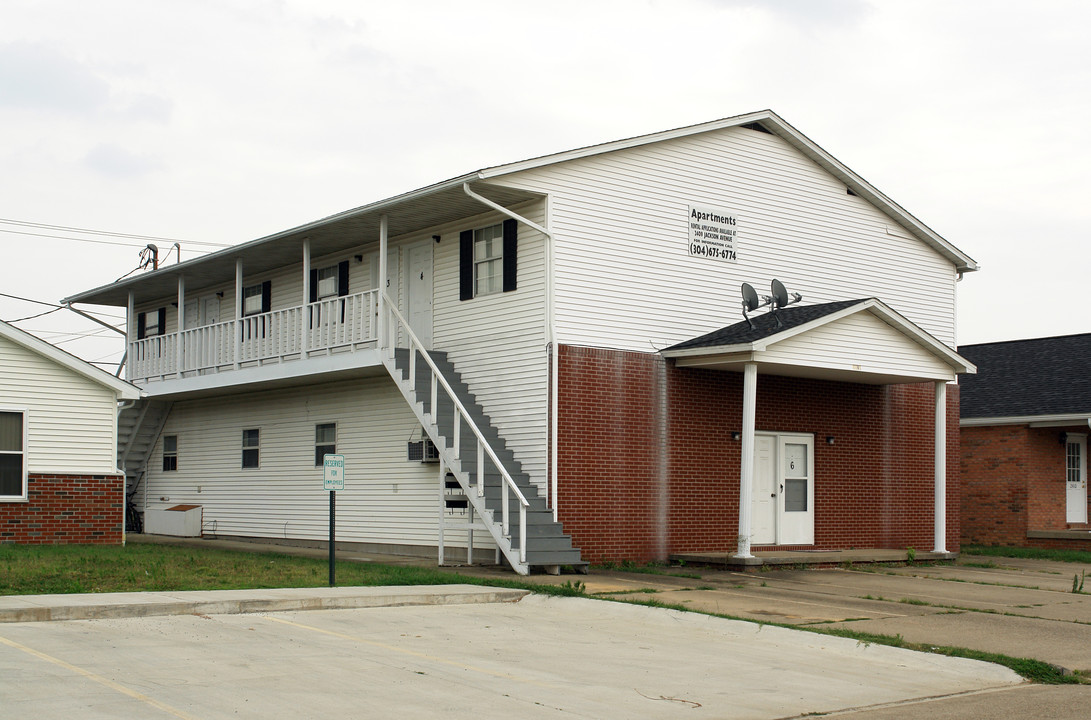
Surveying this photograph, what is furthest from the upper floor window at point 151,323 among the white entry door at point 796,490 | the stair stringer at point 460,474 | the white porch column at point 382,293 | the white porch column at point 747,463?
the white porch column at point 747,463

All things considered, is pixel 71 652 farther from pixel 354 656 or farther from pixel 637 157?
pixel 637 157

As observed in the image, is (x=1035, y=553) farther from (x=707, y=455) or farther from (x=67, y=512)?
(x=67, y=512)

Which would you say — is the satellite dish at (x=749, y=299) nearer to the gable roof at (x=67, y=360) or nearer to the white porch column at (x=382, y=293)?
the white porch column at (x=382, y=293)

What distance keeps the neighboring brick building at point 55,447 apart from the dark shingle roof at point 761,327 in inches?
412

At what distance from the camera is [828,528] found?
71.9 ft

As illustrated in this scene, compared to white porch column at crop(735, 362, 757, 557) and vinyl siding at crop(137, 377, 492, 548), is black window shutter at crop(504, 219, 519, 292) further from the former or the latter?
white porch column at crop(735, 362, 757, 557)

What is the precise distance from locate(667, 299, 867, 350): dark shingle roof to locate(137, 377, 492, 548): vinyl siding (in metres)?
4.74

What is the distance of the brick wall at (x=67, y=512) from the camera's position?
69.3 ft

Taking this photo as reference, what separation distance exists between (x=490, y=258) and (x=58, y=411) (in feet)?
27.5

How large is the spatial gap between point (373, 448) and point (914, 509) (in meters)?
10.3

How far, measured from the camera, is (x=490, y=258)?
65.5ft

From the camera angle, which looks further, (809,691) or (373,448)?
(373,448)

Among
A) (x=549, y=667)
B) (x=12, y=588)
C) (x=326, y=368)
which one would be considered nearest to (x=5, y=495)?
(x=326, y=368)

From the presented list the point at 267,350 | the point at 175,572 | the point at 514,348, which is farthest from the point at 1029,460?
the point at 175,572
